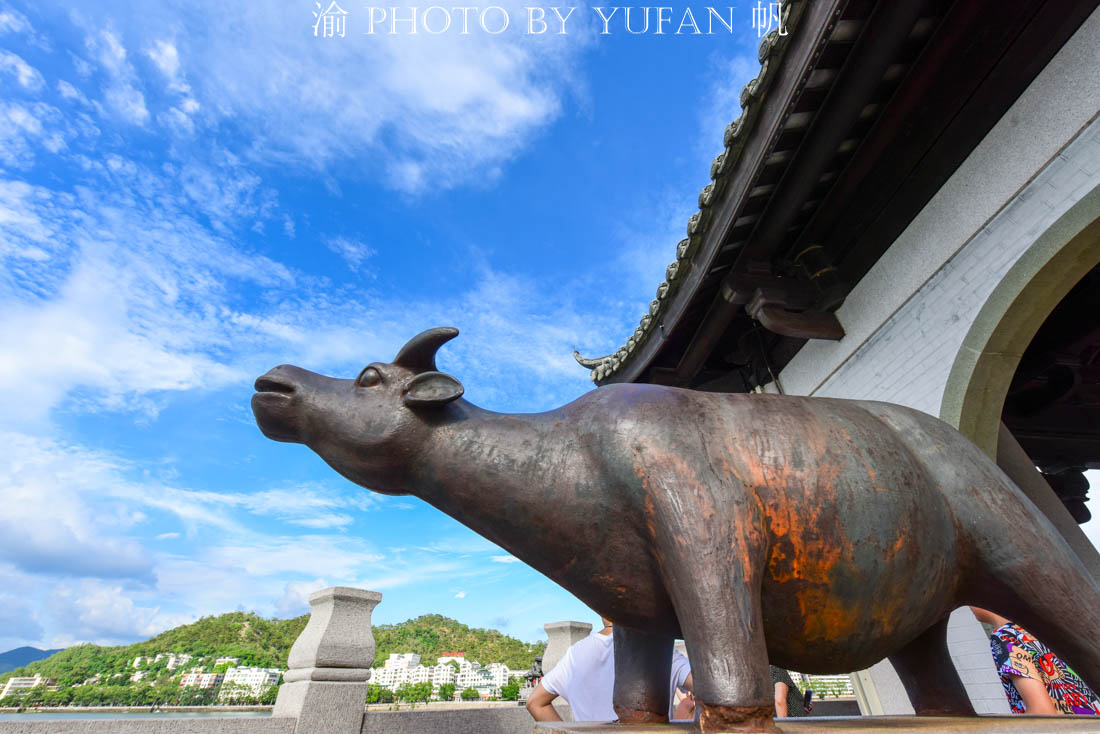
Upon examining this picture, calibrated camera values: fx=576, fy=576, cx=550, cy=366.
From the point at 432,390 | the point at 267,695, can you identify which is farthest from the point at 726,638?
the point at 267,695

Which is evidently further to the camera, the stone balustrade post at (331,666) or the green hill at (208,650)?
the green hill at (208,650)

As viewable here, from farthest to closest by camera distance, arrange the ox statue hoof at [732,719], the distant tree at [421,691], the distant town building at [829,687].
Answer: the distant tree at [421,691]
the distant town building at [829,687]
the ox statue hoof at [732,719]

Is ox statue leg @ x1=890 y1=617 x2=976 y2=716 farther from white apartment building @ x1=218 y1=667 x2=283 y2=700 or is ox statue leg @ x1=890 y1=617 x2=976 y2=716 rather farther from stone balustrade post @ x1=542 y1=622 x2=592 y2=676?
white apartment building @ x1=218 y1=667 x2=283 y2=700

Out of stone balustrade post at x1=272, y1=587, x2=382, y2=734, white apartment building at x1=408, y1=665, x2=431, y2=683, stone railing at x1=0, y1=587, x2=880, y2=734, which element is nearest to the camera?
stone railing at x1=0, y1=587, x2=880, y2=734

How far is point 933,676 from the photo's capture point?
1.98m

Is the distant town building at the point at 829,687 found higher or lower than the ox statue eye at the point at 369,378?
higher

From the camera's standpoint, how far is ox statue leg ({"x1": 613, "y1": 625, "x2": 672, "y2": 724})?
1833 millimetres

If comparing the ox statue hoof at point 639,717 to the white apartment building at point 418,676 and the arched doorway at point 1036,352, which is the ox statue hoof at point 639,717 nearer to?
the arched doorway at point 1036,352

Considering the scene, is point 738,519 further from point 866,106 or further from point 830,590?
point 866,106

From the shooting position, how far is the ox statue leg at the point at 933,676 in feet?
6.37

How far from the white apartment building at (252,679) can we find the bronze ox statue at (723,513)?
7.45 meters

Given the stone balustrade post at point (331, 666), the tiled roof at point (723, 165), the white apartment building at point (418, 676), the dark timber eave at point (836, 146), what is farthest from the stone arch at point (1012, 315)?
the white apartment building at point (418, 676)

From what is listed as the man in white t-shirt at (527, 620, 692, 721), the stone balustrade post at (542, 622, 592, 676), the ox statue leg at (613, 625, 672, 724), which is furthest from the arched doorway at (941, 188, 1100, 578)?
the stone balustrade post at (542, 622, 592, 676)

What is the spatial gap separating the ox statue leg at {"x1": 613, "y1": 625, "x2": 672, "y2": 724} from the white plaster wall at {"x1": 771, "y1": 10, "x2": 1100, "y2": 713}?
304cm
